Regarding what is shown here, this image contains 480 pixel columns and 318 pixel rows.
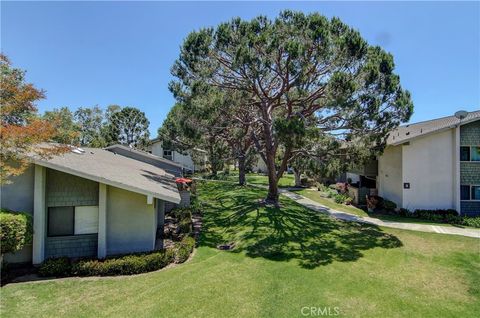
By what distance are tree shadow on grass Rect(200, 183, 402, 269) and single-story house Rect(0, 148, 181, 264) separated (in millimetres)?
3963

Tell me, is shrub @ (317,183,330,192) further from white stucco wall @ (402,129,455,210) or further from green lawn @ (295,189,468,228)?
white stucco wall @ (402,129,455,210)

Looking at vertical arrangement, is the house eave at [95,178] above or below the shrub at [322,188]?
Result: above

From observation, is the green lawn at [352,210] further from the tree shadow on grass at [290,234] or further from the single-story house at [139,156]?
the single-story house at [139,156]

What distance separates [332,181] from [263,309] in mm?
31941

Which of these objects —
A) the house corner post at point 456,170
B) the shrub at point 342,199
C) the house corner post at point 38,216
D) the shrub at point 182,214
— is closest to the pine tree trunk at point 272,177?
the shrub at point 182,214

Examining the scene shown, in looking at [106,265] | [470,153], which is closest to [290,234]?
[106,265]

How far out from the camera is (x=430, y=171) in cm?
2066

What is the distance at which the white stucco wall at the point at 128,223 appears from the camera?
452 inches

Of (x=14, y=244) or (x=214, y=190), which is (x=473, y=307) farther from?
(x=214, y=190)

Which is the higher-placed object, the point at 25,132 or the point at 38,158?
the point at 25,132

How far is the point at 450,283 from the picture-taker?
32.7 feet

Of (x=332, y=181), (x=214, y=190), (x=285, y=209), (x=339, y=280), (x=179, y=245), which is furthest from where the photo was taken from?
(x=332, y=181)

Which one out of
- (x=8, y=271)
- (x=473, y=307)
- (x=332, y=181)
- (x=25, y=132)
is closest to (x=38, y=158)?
(x=25, y=132)

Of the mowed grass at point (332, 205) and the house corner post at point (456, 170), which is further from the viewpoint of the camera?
the mowed grass at point (332, 205)
